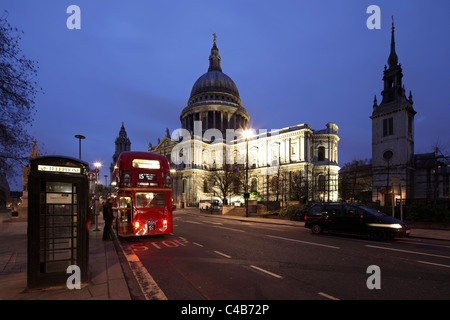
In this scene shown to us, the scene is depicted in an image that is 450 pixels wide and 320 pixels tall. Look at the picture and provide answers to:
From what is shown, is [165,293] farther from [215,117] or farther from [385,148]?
[215,117]

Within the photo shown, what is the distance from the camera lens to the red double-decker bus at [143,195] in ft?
38.0

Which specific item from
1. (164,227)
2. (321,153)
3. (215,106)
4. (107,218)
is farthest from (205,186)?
(107,218)

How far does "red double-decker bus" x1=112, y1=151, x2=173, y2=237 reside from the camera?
11.6m

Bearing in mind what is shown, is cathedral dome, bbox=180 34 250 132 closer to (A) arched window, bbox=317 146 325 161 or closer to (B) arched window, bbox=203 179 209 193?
(B) arched window, bbox=203 179 209 193

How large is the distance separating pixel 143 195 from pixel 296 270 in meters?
7.73

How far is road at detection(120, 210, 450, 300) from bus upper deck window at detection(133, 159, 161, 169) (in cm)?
361

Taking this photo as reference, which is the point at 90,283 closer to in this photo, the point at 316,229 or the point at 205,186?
the point at 316,229

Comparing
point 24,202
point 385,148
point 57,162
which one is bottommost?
point 24,202

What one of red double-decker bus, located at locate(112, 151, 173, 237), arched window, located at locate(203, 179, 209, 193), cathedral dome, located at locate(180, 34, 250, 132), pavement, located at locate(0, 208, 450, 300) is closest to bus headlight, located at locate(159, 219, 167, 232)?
red double-decker bus, located at locate(112, 151, 173, 237)

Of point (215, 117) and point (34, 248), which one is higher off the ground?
point (215, 117)

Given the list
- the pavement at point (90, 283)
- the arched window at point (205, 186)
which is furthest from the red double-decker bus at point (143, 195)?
the arched window at point (205, 186)
